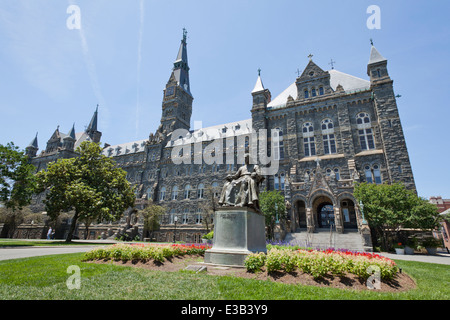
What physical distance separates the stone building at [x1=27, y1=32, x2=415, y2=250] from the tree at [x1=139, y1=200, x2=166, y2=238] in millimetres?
1421

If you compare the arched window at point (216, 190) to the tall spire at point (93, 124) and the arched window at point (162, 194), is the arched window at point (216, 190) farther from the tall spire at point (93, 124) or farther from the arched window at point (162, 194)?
the tall spire at point (93, 124)

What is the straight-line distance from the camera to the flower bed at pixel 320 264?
6629 mm

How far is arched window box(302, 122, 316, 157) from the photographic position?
3209 cm

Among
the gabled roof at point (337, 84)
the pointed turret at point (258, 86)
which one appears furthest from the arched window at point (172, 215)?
the pointed turret at point (258, 86)

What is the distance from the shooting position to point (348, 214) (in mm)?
27547

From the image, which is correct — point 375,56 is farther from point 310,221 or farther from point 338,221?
point 310,221

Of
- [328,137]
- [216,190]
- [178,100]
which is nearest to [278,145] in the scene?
[328,137]

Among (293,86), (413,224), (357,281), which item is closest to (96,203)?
(357,281)

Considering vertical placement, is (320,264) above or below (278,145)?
below

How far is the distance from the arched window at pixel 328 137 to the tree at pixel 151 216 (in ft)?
89.8

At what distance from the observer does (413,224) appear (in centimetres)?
2070

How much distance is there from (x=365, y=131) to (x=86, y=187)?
33.9m

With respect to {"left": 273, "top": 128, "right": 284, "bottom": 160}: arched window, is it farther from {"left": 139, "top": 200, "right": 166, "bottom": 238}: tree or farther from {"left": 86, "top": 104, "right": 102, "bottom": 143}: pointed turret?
{"left": 86, "top": 104, "right": 102, "bottom": 143}: pointed turret
